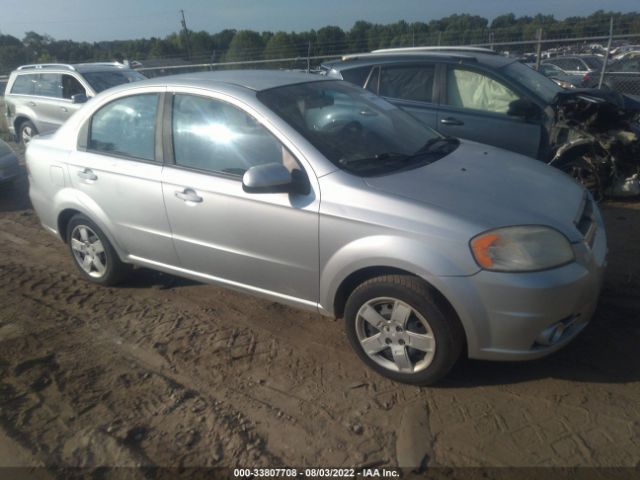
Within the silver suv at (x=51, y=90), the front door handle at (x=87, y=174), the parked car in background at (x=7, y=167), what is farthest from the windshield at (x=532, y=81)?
the parked car in background at (x=7, y=167)

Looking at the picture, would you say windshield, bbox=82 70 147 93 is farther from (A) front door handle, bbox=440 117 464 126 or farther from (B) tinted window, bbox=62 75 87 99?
(A) front door handle, bbox=440 117 464 126

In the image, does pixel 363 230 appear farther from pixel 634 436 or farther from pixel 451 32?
pixel 451 32

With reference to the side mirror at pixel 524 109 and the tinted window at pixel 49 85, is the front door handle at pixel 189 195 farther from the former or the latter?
the tinted window at pixel 49 85

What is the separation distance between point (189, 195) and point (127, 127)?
95cm

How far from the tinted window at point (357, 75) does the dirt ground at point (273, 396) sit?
3741 millimetres

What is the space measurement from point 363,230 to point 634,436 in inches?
66.0

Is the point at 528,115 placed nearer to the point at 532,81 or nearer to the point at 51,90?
the point at 532,81

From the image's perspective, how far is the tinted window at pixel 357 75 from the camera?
6.76m

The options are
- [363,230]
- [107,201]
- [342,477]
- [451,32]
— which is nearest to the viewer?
[342,477]

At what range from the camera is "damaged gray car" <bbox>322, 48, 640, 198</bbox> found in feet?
19.3

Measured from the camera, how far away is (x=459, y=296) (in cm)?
270

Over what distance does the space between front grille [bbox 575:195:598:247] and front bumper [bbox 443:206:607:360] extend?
131 mm

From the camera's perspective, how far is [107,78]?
10.4 m

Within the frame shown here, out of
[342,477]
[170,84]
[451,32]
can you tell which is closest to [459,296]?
[342,477]
